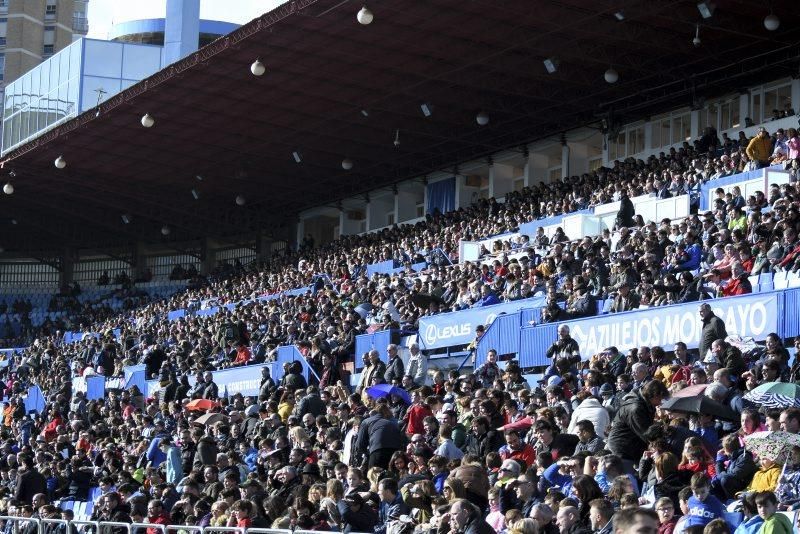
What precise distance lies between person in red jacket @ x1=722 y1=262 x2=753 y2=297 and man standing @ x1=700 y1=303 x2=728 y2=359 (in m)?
1.50

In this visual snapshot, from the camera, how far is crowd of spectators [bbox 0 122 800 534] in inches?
388

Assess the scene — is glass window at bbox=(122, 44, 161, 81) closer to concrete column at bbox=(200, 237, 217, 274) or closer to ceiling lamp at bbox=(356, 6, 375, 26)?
concrete column at bbox=(200, 237, 217, 274)

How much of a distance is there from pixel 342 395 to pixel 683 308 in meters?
5.35

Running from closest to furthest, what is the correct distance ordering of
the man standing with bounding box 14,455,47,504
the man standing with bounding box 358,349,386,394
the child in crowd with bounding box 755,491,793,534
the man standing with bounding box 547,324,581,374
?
the child in crowd with bounding box 755,491,793,534
the man standing with bounding box 547,324,581,374
the man standing with bounding box 14,455,47,504
the man standing with bounding box 358,349,386,394

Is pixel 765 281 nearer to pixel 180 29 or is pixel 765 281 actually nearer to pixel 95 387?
pixel 95 387

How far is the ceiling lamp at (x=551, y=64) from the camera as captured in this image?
31984 mm

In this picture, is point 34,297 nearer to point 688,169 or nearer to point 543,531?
point 688,169

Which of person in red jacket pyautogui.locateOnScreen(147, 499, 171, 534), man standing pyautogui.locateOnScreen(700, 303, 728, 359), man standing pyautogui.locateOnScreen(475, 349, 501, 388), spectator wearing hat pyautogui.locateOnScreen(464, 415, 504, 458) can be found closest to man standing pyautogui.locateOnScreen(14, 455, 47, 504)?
person in red jacket pyautogui.locateOnScreen(147, 499, 171, 534)

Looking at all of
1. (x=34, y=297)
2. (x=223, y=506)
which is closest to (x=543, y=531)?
(x=223, y=506)

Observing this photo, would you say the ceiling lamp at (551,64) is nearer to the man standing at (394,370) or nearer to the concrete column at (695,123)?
the concrete column at (695,123)

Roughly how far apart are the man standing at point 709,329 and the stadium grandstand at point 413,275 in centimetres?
3

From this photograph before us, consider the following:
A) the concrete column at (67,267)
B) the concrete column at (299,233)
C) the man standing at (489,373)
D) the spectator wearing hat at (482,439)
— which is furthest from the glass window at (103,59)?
the spectator wearing hat at (482,439)

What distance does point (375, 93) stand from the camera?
35.3 metres

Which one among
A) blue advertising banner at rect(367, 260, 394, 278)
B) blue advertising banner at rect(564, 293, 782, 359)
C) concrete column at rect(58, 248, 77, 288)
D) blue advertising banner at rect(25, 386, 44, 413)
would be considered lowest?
blue advertising banner at rect(25, 386, 44, 413)
